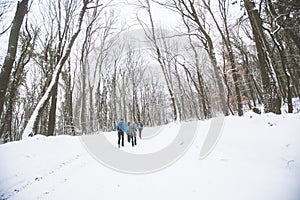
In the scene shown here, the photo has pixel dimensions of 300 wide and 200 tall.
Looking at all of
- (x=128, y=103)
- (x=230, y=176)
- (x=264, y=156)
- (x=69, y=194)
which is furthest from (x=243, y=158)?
(x=128, y=103)

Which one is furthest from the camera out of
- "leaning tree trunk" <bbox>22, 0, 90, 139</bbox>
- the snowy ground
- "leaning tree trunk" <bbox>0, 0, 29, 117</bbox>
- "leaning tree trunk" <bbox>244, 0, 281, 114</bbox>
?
"leaning tree trunk" <bbox>22, 0, 90, 139</bbox>

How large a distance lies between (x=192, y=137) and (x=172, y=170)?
270cm

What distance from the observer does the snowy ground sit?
3.02 metres

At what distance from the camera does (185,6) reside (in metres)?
10.3

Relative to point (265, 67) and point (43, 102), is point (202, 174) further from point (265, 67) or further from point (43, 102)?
point (43, 102)

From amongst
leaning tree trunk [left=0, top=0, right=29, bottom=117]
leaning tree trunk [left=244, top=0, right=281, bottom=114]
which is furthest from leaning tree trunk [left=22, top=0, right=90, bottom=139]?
leaning tree trunk [left=244, top=0, right=281, bottom=114]

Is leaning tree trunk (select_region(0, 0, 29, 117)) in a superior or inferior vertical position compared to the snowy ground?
superior

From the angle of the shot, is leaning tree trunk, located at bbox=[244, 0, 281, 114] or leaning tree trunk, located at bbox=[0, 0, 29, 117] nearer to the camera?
leaning tree trunk, located at bbox=[0, 0, 29, 117]

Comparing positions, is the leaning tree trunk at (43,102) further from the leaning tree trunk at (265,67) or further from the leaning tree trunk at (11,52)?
the leaning tree trunk at (265,67)

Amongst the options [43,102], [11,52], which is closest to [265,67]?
[11,52]

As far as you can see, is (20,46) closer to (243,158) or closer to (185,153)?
(185,153)

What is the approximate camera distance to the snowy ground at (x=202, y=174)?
302 cm

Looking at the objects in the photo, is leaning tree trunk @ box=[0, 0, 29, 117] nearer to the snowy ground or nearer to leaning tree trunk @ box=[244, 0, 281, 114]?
the snowy ground

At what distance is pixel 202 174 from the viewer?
3824 millimetres
